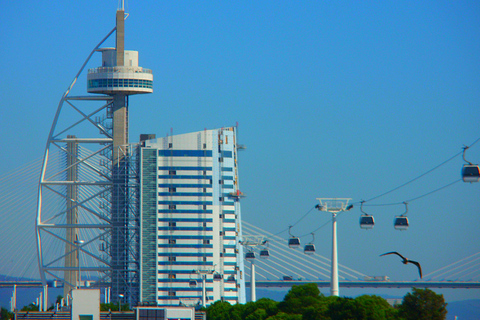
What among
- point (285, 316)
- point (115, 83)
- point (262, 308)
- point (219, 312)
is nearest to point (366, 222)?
point (285, 316)

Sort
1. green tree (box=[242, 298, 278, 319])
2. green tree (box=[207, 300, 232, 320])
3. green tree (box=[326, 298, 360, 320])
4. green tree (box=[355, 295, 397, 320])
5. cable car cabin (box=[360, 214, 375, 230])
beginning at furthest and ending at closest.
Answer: green tree (box=[207, 300, 232, 320]) → green tree (box=[242, 298, 278, 319]) → green tree (box=[326, 298, 360, 320]) → green tree (box=[355, 295, 397, 320]) → cable car cabin (box=[360, 214, 375, 230])

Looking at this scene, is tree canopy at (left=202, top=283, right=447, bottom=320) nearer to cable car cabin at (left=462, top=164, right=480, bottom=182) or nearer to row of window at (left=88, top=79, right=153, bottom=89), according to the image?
cable car cabin at (left=462, top=164, right=480, bottom=182)

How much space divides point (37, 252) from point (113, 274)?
1629 centimetres

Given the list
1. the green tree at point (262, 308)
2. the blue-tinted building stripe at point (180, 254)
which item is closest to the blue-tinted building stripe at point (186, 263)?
the blue-tinted building stripe at point (180, 254)

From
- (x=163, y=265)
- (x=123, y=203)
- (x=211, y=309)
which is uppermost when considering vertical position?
(x=123, y=203)

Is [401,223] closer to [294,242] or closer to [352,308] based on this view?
[352,308]

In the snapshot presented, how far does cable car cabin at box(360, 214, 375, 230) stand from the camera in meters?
69.0

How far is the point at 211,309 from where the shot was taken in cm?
12962

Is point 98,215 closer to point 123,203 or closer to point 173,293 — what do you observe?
point 123,203

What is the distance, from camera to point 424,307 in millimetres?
81125

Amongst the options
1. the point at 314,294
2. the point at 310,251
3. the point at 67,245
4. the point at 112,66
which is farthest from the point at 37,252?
the point at 310,251

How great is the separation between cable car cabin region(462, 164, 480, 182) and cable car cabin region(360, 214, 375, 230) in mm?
15631

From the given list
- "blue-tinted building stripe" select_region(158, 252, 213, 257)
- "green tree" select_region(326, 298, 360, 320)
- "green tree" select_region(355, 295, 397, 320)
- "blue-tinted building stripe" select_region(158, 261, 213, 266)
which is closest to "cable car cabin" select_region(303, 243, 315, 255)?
"green tree" select_region(326, 298, 360, 320)

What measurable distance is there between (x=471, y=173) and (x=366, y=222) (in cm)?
1636
